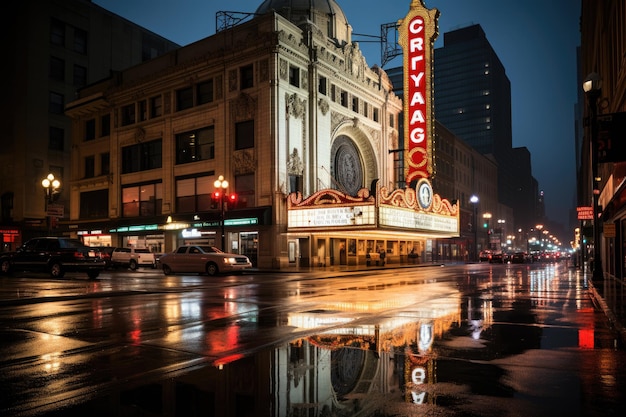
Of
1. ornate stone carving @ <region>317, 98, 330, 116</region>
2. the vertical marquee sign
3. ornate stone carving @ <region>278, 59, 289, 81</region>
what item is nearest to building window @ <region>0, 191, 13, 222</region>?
ornate stone carving @ <region>278, 59, 289, 81</region>

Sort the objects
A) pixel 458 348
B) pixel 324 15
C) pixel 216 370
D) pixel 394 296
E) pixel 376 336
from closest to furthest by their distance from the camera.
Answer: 1. pixel 216 370
2. pixel 458 348
3. pixel 376 336
4. pixel 394 296
5. pixel 324 15

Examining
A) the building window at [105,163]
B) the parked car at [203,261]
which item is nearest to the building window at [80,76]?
the building window at [105,163]

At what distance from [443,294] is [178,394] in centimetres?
1400

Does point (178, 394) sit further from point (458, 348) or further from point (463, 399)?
point (458, 348)

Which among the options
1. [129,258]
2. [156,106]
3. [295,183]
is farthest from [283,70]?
[129,258]

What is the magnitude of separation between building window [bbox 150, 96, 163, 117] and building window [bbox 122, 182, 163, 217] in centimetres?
654

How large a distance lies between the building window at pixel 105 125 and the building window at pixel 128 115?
298 cm

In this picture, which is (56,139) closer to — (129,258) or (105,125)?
(105,125)

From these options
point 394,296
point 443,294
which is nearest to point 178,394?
point 394,296

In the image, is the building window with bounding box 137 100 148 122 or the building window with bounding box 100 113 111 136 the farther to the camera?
the building window with bounding box 100 113 111 136

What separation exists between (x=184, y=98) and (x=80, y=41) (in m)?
24.3

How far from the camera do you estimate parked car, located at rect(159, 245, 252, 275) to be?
31062 mm

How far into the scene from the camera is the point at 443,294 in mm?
18469

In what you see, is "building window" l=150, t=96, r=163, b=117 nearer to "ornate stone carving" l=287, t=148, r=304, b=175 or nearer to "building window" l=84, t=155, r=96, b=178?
"building window" l=84, t=155, r=96, b=178
